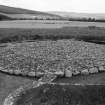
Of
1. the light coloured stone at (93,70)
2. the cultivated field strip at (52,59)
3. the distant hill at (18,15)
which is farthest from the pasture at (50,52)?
the distant hill at (18,15)

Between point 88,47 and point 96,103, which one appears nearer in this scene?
point 96,103

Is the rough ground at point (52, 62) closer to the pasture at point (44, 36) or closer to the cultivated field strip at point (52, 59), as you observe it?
the cultivated field strip at point (52, 59)

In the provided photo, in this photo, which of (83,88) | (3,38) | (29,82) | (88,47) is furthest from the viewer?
(3,38)

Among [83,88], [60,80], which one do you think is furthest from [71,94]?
[60,80]

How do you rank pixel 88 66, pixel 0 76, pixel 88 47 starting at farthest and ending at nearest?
pixel 88 47 < pixel 88 66 < pixel 0 76

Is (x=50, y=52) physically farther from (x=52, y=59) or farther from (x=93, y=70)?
(x=93, y=70)

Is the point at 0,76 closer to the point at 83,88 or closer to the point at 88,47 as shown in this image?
the point at 83,88

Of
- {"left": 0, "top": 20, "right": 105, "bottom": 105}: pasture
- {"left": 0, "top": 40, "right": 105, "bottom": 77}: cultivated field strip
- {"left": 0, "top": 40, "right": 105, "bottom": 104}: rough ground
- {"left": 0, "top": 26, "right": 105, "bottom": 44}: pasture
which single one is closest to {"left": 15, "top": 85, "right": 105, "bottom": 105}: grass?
{"left": 0, "top": 20, "right": 105, "bottom": 105}: pasture

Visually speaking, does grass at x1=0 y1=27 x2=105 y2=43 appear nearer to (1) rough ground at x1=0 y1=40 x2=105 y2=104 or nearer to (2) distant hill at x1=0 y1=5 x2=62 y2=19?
(1) rough ground at x1=0 y1=40 x2=105 y2=104
